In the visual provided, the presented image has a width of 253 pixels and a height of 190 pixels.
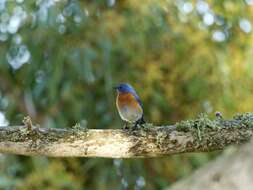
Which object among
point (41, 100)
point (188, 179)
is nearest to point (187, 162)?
point (41, 100)

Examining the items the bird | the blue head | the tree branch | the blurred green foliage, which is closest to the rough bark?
the tree branch

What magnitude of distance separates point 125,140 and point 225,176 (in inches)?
60.3

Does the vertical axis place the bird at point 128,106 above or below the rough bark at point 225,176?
above

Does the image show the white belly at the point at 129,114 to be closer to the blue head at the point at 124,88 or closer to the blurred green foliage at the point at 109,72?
the blue head at the point at 124,88

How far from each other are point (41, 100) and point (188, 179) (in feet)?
14.2

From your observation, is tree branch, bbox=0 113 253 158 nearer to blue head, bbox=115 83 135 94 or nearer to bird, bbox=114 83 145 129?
bird, bbox=114 83 145 129

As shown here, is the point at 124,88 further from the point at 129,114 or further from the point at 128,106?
the point at 129,114

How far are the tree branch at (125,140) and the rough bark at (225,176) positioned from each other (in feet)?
4.84

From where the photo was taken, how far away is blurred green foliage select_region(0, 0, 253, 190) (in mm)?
5180

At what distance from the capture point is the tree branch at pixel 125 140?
2648mm

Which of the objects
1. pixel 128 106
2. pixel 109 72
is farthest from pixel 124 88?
pixel 109 72

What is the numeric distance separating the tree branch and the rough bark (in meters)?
1.47

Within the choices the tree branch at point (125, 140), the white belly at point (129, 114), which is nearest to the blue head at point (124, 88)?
the white belly at point (129, 114)

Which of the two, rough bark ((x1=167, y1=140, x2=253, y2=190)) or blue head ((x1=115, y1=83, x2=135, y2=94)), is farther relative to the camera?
blue head ((x1=115, y1=83, x2=135, y2=94))
